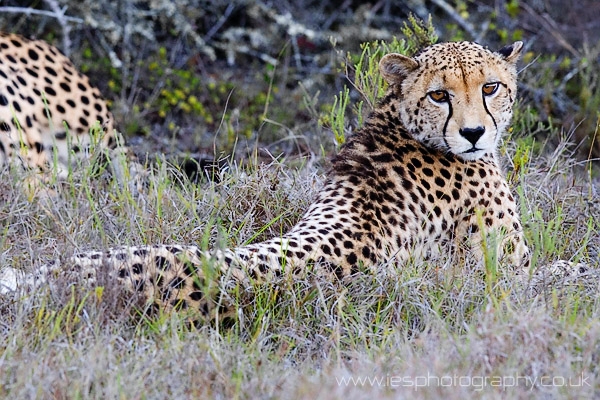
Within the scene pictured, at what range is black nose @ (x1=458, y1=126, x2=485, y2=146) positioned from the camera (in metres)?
3.28

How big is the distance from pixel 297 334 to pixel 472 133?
0.95 m

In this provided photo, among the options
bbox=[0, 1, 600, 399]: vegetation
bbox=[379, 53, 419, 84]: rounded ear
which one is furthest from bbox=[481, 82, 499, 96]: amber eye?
bbox=[0, 1, 600, 399]: vegetation

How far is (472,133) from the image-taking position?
10.8 feet

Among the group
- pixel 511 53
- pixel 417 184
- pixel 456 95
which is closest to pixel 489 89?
pixel 456 95

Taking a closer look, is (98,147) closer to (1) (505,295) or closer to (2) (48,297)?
(2) (48,297)

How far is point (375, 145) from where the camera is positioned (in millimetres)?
3438

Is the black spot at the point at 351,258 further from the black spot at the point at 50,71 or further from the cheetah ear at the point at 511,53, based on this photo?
the black spot at the point at 50,71

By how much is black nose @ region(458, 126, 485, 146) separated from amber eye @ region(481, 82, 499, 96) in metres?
0.16

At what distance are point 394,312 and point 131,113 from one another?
3074 millimetres

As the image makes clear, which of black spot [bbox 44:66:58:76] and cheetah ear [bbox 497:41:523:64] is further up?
cheetah ear [bbox 497:41:523:64]

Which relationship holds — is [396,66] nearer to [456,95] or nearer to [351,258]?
[456,95]

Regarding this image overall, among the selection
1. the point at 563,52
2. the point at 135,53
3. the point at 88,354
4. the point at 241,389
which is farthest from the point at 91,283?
the point at 563,52

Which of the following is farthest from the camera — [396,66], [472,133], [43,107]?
[43,107]

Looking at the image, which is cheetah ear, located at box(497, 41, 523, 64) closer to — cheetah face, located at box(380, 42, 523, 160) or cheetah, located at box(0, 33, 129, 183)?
cheetah face, located at box(380, 42, 523, 160)
